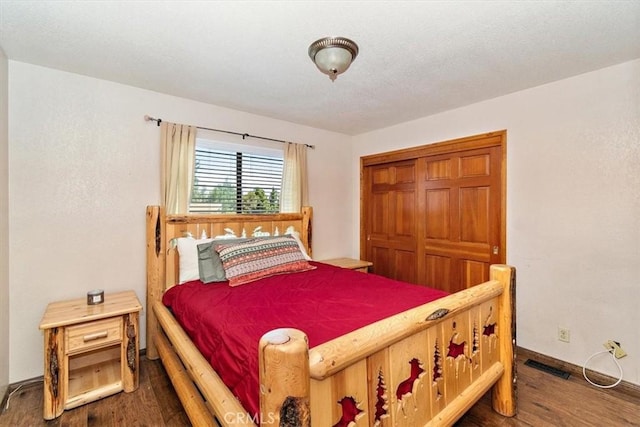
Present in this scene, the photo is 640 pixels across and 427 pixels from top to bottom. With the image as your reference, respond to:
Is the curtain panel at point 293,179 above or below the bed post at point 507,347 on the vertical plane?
above

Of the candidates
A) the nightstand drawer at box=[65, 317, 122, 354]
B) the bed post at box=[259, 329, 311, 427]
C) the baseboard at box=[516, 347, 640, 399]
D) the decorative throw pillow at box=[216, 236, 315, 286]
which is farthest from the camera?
the decorative throw pillow at box=[216, 236, 315, 286]

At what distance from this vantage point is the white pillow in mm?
2430

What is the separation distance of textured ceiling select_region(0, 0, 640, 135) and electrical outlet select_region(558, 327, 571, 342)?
80.3 inches

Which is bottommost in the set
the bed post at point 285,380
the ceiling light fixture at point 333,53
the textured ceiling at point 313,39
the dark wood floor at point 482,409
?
the dark wood floor at point 482,409

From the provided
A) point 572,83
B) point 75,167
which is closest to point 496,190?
point 572,83

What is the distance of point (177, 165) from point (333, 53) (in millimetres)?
1797

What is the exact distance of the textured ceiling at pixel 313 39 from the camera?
1.51 metres

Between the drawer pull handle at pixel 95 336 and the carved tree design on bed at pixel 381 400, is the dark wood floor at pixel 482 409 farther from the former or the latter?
the carved tree design on bed at pixel 381 400

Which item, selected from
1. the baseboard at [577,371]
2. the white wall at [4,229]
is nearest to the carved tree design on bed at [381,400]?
the baseboard at [577,371]

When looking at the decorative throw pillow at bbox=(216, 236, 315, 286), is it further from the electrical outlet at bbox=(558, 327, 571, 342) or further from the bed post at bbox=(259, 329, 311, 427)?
the electrical outlet at bbox=(558, 327, 571, 342)

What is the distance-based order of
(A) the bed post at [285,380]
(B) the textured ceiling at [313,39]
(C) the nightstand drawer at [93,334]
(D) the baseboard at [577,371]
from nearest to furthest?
(A) the bed post at [285,380] < (B) the textured ceiling at [313,39] < (C) the nightstand drawer at [93,334] < (D) the baseboard at [577,371]

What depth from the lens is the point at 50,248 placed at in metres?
2.15

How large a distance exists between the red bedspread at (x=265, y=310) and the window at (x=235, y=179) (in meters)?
0.95

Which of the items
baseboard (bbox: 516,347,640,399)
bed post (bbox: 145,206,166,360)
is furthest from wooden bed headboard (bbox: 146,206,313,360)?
baseboard (bbox: 516,347,640,399)
